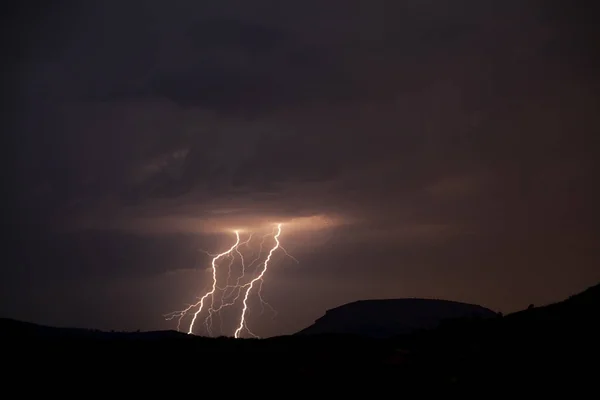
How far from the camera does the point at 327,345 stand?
18484mm

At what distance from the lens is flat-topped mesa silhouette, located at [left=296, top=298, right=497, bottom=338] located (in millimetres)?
71000

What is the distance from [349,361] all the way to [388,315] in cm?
6455

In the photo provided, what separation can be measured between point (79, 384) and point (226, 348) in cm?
571

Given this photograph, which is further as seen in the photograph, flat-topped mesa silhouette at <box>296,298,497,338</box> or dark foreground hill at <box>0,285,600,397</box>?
flat-topped mesa silhouette at <box>296,298,497,338</box>

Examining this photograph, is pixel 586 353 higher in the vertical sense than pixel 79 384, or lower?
lower

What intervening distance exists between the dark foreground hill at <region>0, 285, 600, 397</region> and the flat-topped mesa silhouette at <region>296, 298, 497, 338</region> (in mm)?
48799

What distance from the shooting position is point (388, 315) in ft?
257

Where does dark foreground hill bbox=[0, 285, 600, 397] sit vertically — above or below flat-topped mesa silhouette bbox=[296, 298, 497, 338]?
below

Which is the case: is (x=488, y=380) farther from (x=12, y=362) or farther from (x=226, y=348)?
(x=12, y=362)

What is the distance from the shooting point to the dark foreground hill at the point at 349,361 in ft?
44.5

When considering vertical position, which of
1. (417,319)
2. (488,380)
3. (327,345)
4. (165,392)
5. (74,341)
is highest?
(417,319)

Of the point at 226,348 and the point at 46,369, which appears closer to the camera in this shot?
the point at 46,369

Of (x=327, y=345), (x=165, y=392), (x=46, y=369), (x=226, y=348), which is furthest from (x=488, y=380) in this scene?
(x=46, y=369)

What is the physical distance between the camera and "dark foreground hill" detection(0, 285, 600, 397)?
13.6 metres
